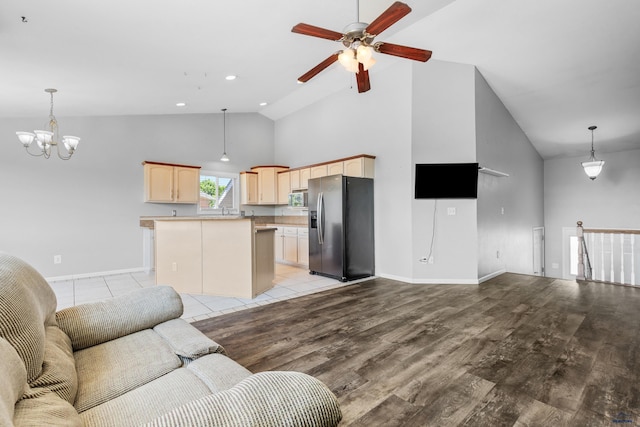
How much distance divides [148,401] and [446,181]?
178 inches

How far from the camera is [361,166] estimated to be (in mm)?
5156

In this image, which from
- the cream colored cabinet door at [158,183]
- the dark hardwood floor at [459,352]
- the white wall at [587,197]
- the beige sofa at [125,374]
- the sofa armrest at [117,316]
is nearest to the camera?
the beige sofa at [125,374]

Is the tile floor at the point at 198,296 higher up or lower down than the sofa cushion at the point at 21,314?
lower down

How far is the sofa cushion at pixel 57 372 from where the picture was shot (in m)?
0.96

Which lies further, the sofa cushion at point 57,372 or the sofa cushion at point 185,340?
the sofa cushion at point 185,340

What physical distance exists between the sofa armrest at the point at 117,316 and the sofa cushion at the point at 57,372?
0.74 ft

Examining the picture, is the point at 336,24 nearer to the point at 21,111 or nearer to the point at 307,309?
the point at 307,309

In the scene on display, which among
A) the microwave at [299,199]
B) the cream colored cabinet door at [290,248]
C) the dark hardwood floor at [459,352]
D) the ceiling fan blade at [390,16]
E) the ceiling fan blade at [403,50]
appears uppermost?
the ceiling fan blade at [390,16]

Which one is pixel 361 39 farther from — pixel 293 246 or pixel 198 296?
pixel 293 246

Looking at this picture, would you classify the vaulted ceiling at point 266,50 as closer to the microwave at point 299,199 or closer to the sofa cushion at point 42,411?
the microwave at point 299,199

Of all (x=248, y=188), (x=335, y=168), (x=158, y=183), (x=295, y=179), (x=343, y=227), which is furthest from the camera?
(x=248, y=188)

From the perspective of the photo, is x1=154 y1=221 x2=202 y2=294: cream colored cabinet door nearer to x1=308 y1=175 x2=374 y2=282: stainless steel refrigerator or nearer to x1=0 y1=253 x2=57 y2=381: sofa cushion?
x1=308 y1=175 x2=374 y2=282: stainless steel refrigerator

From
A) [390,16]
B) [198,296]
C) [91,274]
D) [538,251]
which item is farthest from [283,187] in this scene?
[538,251]

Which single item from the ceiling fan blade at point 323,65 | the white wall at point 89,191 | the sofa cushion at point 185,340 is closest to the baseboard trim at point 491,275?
the ceiling fan blade at point 323,65
